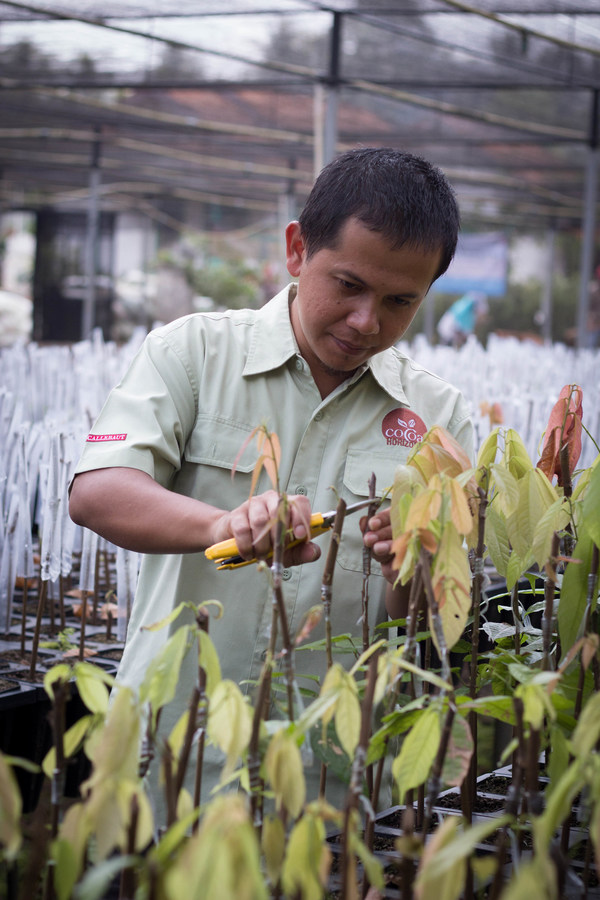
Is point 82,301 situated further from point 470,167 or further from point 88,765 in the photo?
point 88,765

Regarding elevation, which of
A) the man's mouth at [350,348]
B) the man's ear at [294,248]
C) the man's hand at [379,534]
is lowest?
the man's hand at [379,534]

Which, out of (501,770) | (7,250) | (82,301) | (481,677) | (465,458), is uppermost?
(7,250)

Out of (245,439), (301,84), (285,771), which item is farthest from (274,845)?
(301,84)

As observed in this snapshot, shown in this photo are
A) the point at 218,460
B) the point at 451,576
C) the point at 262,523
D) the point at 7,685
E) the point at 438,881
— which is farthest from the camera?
the point at 7,685

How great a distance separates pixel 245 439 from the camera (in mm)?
1352

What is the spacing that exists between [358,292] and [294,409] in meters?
0.23

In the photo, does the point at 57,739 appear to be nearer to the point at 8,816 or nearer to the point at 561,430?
the point at 8,816

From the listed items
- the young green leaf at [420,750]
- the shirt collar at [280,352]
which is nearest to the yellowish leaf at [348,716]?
the young green leaf at [420,750]

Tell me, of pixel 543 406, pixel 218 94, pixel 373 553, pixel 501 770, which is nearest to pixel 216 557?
pixel 373 553

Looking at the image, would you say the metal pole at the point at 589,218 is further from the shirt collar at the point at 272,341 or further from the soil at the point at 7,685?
the shirt collar at the point at 272,341

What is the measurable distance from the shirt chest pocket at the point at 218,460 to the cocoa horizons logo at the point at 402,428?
209mm

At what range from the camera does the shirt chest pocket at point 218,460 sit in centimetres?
134

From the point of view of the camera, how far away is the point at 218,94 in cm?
718

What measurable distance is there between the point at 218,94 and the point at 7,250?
11.6m
